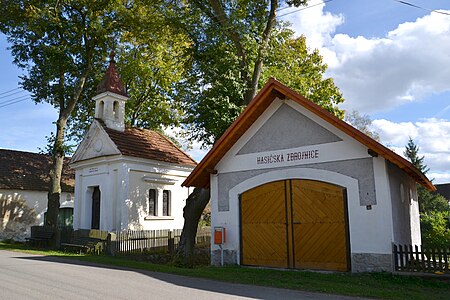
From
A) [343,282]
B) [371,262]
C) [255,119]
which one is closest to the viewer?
[343,282]

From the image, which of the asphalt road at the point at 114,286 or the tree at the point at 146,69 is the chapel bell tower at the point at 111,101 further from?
the asphalt road at the point at 114,286

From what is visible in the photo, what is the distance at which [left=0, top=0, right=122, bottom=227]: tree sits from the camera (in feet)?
78.4

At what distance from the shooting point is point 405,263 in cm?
1179

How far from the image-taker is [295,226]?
1305 centimetres

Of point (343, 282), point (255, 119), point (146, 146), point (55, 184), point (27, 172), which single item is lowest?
point (343, 282)

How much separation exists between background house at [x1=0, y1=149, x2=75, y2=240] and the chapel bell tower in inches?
362

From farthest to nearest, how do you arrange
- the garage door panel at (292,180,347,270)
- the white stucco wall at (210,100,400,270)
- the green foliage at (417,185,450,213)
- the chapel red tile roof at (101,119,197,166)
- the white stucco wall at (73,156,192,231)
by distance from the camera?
1. the green foliage at (417,185,450,213)
2. the chapel red tile roof at (101,119,197,166)
3. the white stucco wall at (73,156,192,231)
4. the garage door panel at (292,180,347,270)
5. the white stucco wall at (210,100,400,270)

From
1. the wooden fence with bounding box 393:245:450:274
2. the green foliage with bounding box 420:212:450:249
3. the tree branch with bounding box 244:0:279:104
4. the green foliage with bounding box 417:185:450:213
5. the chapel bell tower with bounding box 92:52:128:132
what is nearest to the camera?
the wooden fence with bounding box 393:245:450:274

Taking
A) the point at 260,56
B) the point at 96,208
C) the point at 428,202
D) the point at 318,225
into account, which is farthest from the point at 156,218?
the point at 428,202

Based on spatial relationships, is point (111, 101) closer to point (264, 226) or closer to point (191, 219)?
point (191, 219)

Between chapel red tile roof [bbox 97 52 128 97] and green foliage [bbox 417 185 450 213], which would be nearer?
chapel red tile roof [bbox 97 52 128 97]

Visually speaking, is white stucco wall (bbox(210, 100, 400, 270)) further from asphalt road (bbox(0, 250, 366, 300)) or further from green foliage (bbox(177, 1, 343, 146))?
green foliage (bbox(177, 1, 343, 146))

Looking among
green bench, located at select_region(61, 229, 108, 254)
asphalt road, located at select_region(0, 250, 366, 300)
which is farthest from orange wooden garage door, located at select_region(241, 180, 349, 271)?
green bench, located at select_region(61, 229, 108, 254)

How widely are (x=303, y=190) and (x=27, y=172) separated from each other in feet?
81.7
